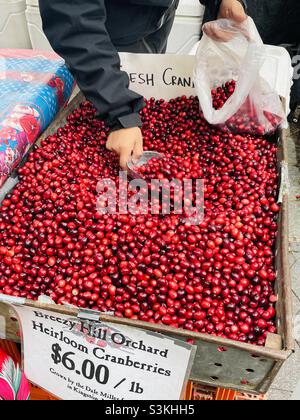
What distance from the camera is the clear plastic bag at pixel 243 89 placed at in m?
2.19

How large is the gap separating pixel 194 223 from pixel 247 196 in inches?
14.0

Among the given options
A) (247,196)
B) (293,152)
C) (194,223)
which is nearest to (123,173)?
(194,223)

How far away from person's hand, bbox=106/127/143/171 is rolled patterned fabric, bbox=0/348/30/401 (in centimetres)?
104

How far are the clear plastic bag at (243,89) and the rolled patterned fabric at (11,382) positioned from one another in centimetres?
167

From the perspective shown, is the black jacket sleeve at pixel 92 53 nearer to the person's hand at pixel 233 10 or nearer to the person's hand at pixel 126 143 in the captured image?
the person's hand at pixel 126 143

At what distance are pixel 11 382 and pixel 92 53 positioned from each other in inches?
56.3

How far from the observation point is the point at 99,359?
1406 millimetres

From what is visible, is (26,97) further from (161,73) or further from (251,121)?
(251,121)

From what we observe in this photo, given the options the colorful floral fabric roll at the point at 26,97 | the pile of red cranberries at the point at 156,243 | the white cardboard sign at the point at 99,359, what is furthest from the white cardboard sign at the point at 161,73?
the white cardboard sign at the point at 99,359

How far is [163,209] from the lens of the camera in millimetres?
1829

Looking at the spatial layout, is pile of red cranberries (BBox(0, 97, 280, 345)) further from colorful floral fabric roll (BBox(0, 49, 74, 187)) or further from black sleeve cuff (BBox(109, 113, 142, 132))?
black sleeve cuff (BBox(109, 113, 142, 132))

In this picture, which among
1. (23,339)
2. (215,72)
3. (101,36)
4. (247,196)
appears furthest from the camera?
(215,72)

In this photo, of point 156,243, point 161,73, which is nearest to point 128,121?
point 156,243
